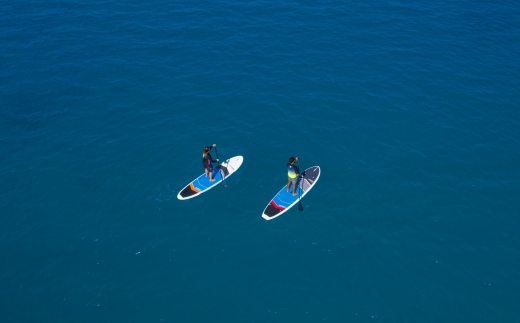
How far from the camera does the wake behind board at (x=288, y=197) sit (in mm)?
43781

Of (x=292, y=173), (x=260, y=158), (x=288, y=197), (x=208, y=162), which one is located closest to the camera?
(x=292, y=173)

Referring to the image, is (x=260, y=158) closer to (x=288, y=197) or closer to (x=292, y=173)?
(x=288, y=197)

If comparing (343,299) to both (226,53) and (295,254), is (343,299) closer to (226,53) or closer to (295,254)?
(295,254)

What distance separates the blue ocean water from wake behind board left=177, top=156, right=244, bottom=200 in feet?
2.59

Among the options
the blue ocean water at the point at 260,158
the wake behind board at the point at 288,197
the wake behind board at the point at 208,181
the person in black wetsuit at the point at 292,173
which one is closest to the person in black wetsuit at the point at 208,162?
the wake behind board at the point at 208,181

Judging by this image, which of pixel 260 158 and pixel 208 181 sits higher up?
pixel 260 158

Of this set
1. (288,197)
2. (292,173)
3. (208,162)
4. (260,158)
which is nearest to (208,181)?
(208,162)

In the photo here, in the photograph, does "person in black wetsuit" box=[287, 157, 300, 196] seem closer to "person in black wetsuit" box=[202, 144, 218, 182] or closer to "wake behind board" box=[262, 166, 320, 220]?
"wake behind board" box=[262, 166, 320, 220]

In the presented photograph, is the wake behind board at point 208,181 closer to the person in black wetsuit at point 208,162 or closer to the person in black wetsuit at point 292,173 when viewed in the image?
the person in black wetsuit at point 208,162

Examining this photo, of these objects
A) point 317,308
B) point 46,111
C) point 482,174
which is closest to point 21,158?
point 46,111

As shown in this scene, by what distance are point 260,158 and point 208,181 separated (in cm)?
648

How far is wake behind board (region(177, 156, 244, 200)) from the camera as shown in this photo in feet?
151

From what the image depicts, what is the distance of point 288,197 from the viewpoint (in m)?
45.1

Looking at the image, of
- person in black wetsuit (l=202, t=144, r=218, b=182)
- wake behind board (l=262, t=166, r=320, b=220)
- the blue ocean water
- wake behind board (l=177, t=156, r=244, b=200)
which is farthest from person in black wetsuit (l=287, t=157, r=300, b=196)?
person in black wetsuit (l=202, t=144, r=218, b=182)
